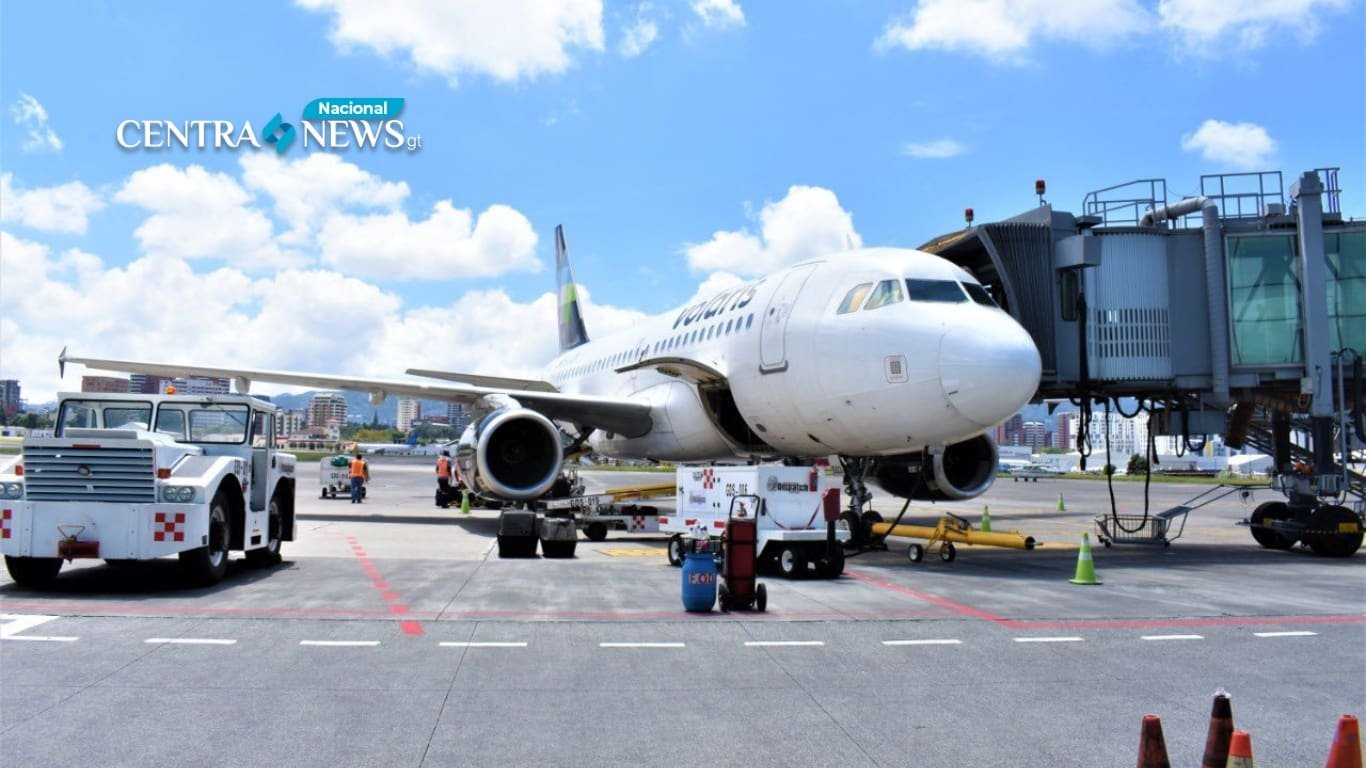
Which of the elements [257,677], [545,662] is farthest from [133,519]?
[545,662]

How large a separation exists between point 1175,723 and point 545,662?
402 centimetres

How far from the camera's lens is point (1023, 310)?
15812 millimetres

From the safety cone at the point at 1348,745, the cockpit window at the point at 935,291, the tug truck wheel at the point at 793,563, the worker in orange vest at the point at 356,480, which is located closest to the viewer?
the safety cone at the point at 1348,745

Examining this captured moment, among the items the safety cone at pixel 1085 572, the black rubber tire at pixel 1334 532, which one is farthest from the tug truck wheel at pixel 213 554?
the black rubber tire at pixel 1334 532

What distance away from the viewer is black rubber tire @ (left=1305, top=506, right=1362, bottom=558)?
1576 centimetres

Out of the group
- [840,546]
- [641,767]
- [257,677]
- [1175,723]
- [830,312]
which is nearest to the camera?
[641,767]

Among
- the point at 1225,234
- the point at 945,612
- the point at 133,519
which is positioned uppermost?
the point at 1225,234

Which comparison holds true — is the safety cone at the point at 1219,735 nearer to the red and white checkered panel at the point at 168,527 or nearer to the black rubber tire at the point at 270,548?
the red and white checkered panel at the point at 168,527

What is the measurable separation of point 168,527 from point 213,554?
→ 0.94m

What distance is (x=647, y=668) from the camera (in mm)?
6801

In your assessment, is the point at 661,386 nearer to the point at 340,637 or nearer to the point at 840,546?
the point at 840,546

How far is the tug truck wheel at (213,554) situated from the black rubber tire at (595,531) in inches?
284

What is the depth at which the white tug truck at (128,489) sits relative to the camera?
953 centimetres

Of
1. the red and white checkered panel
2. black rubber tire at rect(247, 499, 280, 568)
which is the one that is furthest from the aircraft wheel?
the red and white checkered panel
